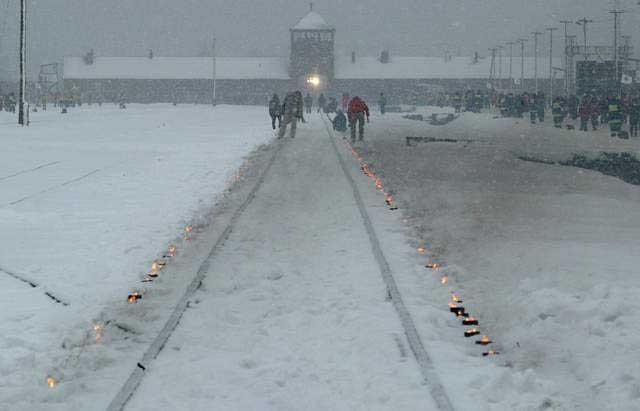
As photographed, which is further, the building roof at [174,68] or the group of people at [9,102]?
the building roof at [174,68]

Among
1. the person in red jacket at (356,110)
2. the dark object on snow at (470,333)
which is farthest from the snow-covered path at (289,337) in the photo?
the person in red jacket at (356,110)

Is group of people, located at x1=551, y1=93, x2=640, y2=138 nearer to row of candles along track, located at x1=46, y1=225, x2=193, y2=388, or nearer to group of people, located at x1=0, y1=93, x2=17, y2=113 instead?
row of candles along track, located at x1=46, y1=225, x2=193, y2=388

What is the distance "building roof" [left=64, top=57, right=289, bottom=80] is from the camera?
10912cm

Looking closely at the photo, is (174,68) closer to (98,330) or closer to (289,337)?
(98,330)

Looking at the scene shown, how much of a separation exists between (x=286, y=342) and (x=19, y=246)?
5.33 m

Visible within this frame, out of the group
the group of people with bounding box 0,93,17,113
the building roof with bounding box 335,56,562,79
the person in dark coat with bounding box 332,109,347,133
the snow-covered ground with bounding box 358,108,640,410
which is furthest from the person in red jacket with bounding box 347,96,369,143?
the building roof with bounding box 335,56,562,79

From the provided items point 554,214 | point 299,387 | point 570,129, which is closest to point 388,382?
point 299,387

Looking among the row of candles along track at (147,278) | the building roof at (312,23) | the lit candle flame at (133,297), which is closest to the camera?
the row of candles along track at (147,278)

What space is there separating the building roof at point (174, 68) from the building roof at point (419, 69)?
810 centimetres

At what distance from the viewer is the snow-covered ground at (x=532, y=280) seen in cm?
573

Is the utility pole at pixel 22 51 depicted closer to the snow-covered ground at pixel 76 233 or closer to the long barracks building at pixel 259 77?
the snow-covered ground at pixel 76 233

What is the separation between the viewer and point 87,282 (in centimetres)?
858

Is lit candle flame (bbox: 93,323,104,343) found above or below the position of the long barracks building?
below

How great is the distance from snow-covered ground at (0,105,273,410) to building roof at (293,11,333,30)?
265ft
